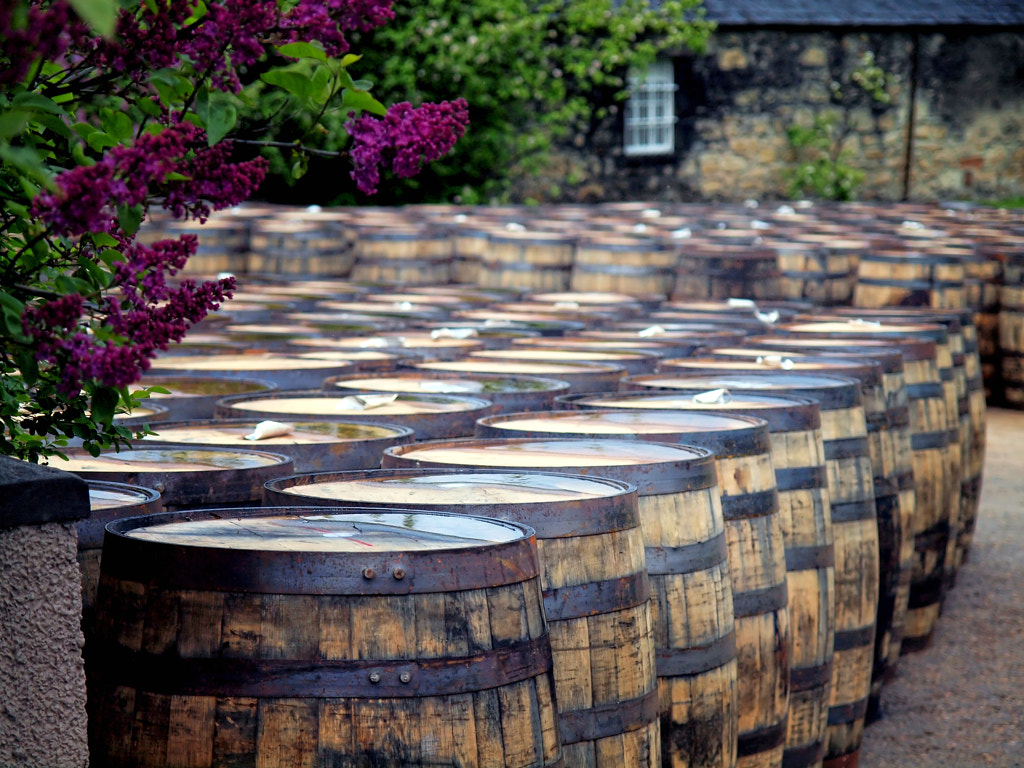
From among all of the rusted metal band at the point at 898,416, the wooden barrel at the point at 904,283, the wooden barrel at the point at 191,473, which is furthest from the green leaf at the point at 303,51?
the wooden barrel at the point at 904,283

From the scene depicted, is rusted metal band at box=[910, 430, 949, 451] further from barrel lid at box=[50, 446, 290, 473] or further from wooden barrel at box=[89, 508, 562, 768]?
wooden barrel at box=[89, 508, 562, 768]

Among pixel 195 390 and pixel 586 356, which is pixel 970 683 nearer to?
pixel 586 356

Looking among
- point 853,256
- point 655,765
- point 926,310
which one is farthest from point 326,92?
point 853,256

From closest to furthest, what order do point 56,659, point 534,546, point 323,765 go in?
1. point 56,659
2. point 323,765
3. point 534,546

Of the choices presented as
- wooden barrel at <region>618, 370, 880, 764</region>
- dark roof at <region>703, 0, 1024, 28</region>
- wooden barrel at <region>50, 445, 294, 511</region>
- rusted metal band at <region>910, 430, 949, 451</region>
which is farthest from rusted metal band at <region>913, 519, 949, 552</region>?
dark roof at <region>703, 0, 1024, 28</region>

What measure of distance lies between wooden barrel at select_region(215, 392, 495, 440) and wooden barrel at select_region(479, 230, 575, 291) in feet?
14.7

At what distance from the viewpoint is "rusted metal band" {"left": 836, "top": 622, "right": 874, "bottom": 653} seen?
432 centimetres

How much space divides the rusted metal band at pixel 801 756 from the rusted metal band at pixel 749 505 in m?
0.90

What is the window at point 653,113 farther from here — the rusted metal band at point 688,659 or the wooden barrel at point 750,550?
the rusted metal band at point 688,659

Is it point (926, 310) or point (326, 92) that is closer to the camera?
point (326, 92)

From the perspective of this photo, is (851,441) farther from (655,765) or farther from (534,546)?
(534,546)

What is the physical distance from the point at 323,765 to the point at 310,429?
1612mm

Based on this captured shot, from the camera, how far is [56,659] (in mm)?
1787

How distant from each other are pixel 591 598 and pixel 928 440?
3.65m
